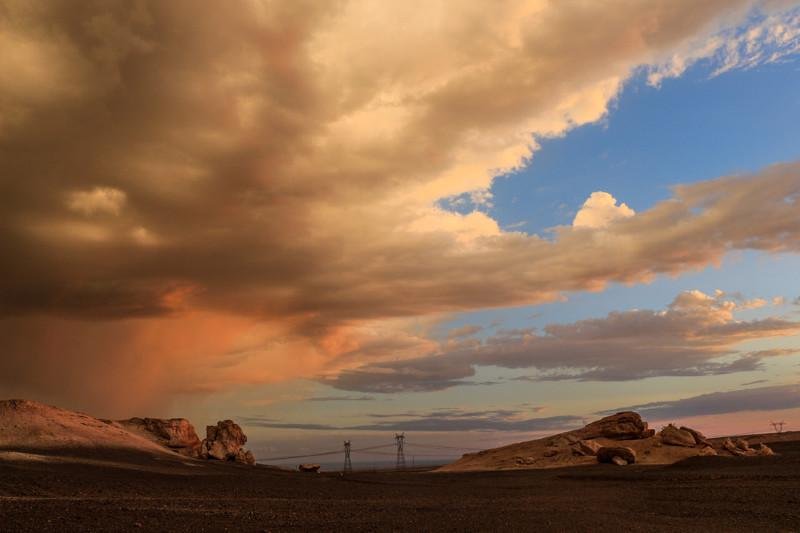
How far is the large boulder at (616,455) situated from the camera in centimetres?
6856

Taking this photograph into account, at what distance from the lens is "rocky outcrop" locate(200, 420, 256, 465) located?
247 feet

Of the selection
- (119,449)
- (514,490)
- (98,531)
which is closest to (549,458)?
(514,490)

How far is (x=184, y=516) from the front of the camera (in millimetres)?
24234

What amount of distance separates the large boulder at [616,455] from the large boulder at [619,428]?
41.1 feet

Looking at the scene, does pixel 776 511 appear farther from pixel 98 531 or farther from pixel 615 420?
pixel 615 420

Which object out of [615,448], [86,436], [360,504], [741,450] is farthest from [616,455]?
[86,436]

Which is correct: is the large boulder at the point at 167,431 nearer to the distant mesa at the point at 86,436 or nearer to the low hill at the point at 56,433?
the distant mesa at the point at 86,436

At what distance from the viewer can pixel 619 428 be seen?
83125mm

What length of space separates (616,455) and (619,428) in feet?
49.6

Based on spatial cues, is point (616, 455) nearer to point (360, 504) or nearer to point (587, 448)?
point (587, 448)

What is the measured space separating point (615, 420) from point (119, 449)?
211 ft

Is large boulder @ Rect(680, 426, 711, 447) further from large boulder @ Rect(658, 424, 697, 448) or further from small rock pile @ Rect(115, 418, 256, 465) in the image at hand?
small rock pile @ Rect(115, 418, 256, 465)

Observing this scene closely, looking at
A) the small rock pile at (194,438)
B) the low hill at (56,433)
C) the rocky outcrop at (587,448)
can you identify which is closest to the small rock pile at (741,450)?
the rocky outcrop at (587,448)

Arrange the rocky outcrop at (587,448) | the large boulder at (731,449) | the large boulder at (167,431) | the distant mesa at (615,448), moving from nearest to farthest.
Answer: the distant mesa at (615,448) < the rocky outcrop at (587,448) < the large boulder at (731,449) < the large boulder at (167,431)
